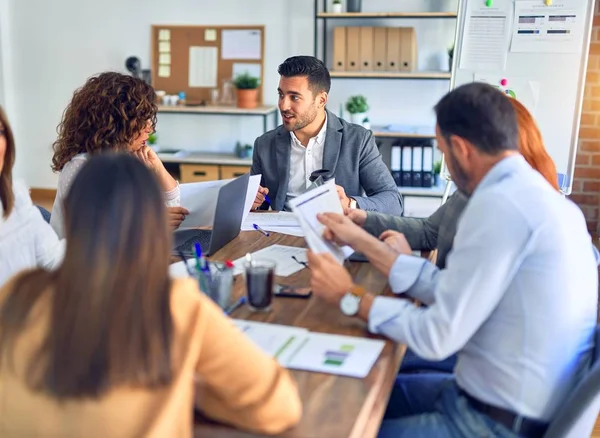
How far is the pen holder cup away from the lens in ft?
5.09

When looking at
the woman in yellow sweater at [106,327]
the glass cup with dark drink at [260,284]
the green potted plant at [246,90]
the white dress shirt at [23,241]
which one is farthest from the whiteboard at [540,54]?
the woman in yellow sweater at [106,327]

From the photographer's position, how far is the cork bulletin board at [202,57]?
200 inches

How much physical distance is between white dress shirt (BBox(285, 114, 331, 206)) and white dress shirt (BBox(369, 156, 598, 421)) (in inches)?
59.4

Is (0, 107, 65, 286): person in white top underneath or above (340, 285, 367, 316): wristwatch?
above

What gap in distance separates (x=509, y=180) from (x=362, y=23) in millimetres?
3666

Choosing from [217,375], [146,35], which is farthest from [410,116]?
[217,375]

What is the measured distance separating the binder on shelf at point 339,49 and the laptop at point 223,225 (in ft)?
8.70

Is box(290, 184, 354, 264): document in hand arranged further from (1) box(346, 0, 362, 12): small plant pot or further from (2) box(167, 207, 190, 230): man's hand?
(1) box(346, 0, 362, 12): small plant pot

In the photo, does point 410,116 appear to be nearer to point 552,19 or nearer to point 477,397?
point 552,19

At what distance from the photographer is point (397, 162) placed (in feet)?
15.2

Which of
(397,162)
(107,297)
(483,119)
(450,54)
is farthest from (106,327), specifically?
(450,54)

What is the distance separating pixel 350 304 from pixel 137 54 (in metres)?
4.24

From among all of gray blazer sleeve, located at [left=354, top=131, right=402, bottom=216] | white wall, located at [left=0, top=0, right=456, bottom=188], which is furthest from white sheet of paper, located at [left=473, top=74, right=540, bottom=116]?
gray blazer sleeve, located at [left=354, top=131, right=402, bottom=216]

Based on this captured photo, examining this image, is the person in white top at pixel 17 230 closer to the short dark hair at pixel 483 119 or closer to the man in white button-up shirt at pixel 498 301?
the man in white button-up shirt at pixel 498 301
